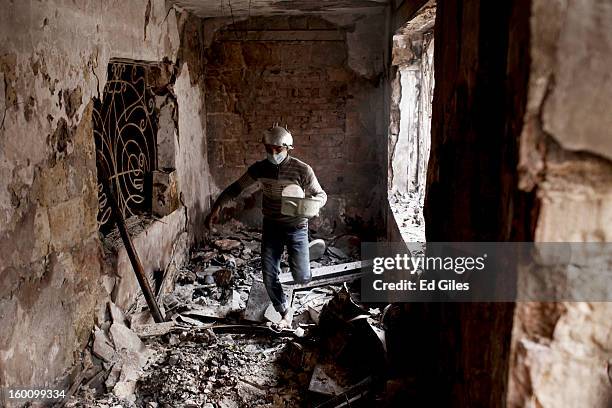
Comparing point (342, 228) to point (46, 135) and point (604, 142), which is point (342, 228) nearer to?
point (46, 135)

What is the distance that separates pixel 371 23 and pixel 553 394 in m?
5.24

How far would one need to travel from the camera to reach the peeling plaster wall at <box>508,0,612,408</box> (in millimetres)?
1260

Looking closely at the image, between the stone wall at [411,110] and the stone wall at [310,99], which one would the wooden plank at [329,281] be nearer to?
the stone wall at [411,110]

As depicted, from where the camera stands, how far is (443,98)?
84.5 inches

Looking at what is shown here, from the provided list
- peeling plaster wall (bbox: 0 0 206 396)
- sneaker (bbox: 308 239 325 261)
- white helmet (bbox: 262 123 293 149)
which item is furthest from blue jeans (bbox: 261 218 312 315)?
sneaker (bbox: 308 239 325 261)

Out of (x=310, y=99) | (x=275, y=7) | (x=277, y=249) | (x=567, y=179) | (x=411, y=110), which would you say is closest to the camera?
(x=567, y=179)

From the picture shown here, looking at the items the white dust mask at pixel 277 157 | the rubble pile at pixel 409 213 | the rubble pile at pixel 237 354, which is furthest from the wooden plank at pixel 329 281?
the white dust mask at pixel 277 157

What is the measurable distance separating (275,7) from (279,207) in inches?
100

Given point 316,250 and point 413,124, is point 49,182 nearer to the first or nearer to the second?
point 316,250

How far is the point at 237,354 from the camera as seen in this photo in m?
3.66

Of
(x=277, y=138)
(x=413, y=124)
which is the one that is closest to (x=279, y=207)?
(x=277, y=138)

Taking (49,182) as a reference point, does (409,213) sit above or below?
below

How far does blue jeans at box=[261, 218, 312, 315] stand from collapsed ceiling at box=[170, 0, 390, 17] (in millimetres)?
2390

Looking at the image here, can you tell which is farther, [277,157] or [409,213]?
[409,213]
